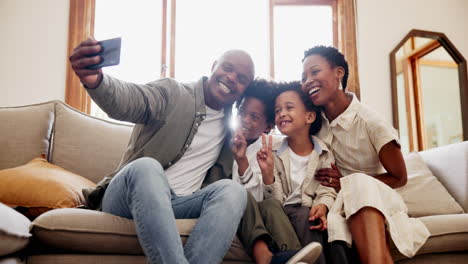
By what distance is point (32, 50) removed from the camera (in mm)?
3168

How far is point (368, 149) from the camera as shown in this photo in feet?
5.44

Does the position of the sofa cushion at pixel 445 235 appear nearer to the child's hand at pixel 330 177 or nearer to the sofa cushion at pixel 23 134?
the child's hand at pixel 330 177

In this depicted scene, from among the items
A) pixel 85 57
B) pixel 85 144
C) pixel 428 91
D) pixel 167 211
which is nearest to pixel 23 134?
pixel 85 144

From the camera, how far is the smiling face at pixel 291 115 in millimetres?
1763

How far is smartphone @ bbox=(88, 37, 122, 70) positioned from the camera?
112 cm

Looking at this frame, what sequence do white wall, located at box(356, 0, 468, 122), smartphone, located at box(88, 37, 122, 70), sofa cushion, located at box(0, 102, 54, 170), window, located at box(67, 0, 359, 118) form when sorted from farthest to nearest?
white wall, located at box(356, 0, 468, 122) < window, located at box(67, 0, 359, 118) < sofa cushion, located at box(0, 102, 54, 170) < smartphone, located at box(88, 37, 122, 70)

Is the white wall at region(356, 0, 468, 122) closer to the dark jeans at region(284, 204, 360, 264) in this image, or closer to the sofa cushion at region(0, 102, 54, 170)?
the dark jeans at region(284, 204, 360, 264)

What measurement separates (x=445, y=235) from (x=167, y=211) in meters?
1.02

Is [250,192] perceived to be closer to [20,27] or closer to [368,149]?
[368,149]

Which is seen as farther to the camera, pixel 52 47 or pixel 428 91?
pixel 428 91

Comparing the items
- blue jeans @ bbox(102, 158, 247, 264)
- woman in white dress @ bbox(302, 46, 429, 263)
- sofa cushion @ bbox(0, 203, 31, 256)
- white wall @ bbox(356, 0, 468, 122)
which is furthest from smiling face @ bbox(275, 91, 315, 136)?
white wall @ bbox(356, 0, 468, 122)

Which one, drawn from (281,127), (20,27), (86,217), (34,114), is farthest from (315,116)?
(20,27)

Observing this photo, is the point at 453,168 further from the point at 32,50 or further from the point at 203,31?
the point at 32,50

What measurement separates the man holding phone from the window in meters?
1.69
